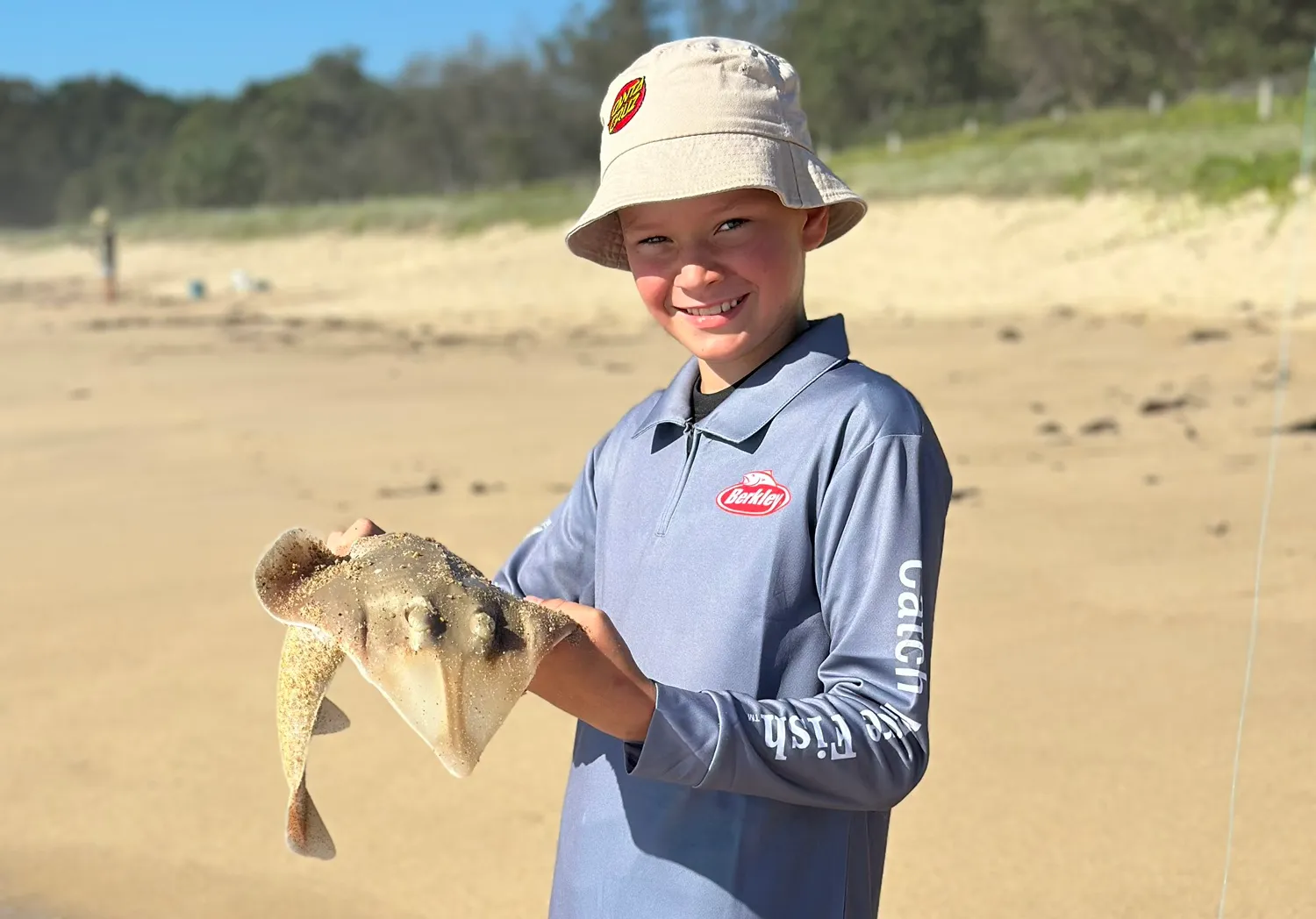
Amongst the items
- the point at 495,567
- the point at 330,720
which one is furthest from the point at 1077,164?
the point at 330,720

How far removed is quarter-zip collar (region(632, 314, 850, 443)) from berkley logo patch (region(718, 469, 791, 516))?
50 millimetres

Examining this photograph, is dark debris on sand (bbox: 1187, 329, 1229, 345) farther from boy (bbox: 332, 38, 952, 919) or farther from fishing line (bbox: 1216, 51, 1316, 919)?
boy (bbox: 332, 38, 952, 919)

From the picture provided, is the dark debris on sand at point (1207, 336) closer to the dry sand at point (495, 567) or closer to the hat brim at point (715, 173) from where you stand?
the dry sand at point (495, 567)

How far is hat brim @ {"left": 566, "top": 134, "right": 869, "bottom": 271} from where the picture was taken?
137 cm

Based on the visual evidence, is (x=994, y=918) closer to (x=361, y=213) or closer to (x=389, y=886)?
(x=389, y=886)

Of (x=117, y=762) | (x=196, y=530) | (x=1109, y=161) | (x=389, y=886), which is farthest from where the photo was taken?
(x=1109, y=161)

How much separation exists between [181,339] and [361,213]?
62.8 feet

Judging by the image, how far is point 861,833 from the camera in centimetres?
137

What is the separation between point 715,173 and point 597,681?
0.52m

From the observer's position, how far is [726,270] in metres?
1.45

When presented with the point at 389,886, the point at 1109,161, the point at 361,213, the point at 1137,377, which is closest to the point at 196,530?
the point at 389,886

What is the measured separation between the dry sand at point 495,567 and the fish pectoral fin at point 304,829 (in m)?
1.27

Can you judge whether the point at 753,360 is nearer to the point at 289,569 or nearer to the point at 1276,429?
the point at 289,569

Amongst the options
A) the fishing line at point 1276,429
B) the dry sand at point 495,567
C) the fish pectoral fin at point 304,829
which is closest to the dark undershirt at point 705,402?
the fish pectoral fin at point 304,829
